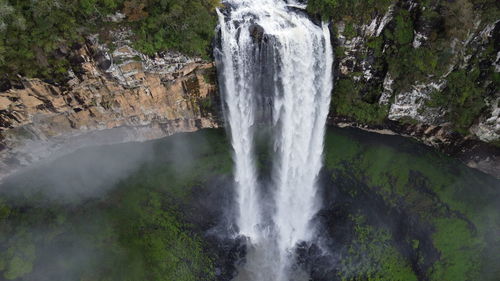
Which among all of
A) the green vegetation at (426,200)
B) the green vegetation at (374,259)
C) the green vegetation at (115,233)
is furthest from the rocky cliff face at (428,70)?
the green vegetation at (115,233)

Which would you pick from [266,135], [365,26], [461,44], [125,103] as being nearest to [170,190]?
[125,103]

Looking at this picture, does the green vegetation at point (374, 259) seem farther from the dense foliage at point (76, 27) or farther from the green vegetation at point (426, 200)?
the dense foliage at point (76, 27)

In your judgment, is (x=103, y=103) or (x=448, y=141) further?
(x=448, y=141)

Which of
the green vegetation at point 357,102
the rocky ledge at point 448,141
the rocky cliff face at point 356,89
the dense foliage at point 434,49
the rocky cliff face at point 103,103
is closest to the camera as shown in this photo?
the rocky cliff face at point 103,103

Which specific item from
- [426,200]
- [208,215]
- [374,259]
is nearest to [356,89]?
[426,200]

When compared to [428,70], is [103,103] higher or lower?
lower

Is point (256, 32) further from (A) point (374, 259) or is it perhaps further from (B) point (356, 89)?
(A) point (374, 259)

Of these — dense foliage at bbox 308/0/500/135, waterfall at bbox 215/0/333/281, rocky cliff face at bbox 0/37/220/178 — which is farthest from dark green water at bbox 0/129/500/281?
dense foliage at bbox 308/0/500/135
